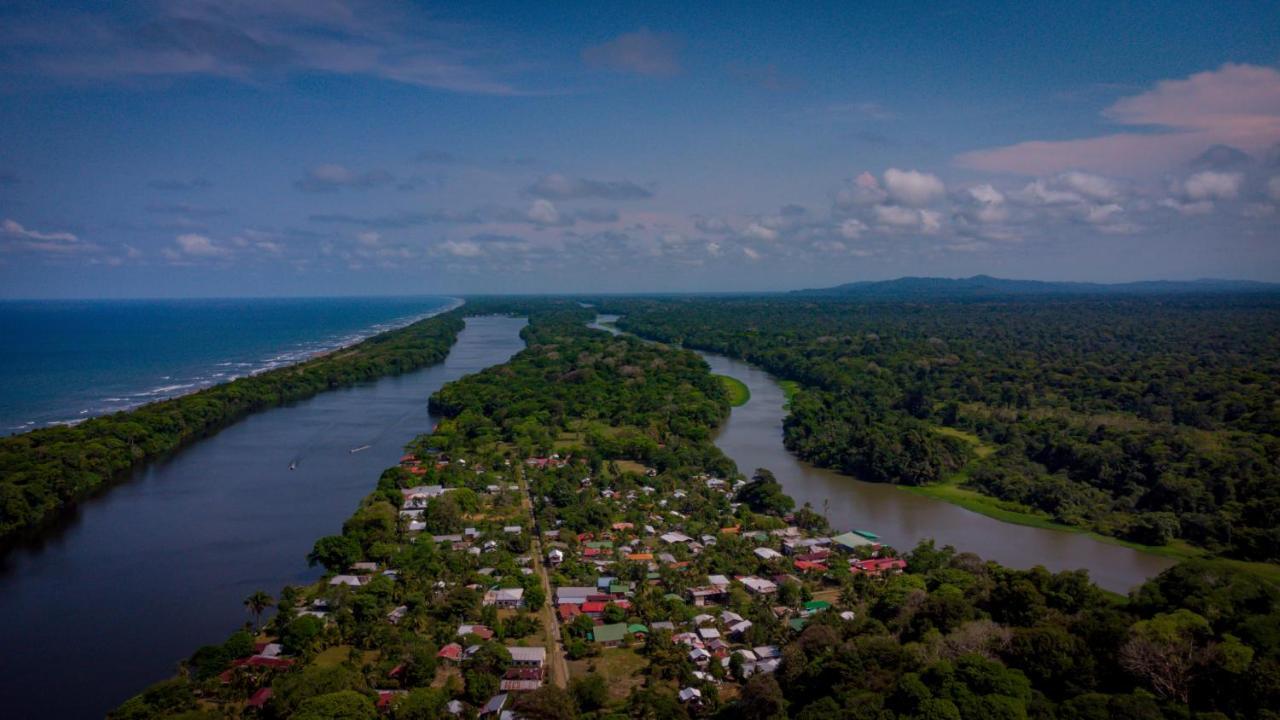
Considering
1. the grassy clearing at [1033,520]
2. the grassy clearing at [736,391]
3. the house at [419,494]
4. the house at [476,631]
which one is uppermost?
the grassy clearing at [736,391]

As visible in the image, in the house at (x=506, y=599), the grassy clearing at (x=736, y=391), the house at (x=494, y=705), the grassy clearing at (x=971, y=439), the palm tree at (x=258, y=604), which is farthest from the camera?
the grassy clearing at (x=736, y=391)

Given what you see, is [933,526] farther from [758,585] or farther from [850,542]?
[758,585]

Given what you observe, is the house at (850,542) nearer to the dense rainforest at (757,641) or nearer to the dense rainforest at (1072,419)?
the dense rainforest at (757,641)

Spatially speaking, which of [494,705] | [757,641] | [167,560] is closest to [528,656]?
[494,705]

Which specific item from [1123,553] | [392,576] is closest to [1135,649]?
[1123,553]

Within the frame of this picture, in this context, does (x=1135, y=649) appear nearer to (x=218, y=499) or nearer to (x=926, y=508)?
(x=926, y=508)

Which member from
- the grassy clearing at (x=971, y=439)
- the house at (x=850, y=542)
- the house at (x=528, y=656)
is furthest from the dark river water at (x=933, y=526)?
the house at (x=528, y=656)

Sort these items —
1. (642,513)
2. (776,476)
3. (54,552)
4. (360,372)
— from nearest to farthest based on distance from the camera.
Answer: (54,552)
(642,513)
(776,476)
(360,372)
